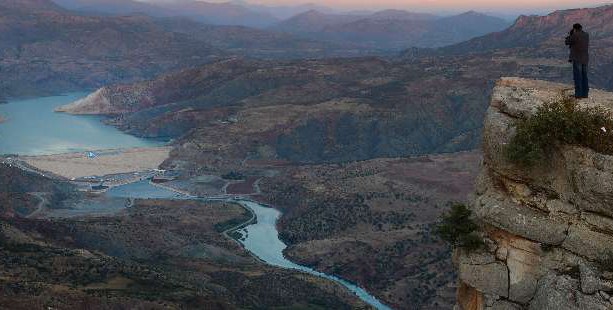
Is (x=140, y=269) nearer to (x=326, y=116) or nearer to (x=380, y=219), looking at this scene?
(x=380, y=219)

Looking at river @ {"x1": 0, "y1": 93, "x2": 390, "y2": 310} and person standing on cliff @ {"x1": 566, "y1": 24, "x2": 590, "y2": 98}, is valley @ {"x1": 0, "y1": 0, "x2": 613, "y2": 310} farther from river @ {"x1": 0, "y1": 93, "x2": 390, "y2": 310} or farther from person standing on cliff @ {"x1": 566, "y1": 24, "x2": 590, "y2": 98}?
person standing on cliff @ {"x1": 566, "y1": 24, "x2": 590, "y2": 98}

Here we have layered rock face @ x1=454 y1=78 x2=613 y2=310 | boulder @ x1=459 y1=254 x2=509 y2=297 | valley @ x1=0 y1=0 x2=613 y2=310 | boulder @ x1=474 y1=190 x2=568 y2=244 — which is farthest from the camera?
valley @ x1=0 y1=0 x2=613 y2=310

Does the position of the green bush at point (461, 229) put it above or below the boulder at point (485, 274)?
above

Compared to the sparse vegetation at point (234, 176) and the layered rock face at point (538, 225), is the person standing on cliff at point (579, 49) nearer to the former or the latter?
the layered rock face at point (538, 225)

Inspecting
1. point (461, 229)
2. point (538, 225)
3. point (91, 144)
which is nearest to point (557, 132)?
point (538, 225)


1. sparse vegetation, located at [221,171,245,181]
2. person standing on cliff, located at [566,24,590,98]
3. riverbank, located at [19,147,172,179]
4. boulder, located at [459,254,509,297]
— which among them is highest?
person standing on cliff, located at [566,24,590,98]

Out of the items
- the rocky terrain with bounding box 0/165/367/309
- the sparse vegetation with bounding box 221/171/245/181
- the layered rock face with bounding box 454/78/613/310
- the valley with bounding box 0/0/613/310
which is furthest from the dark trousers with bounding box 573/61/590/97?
the sparse vegetation with bounding box 221/171/245/181

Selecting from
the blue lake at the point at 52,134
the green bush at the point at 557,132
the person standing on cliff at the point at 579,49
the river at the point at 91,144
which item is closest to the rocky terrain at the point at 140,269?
the river at the point at 91,144
